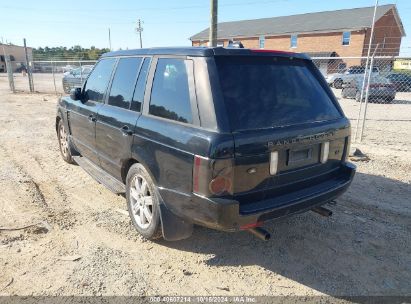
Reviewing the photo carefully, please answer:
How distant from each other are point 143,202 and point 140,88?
3.88 feet

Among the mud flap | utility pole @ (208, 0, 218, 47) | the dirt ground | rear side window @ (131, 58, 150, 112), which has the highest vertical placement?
utility pole @ (208, 0, 218, 47)

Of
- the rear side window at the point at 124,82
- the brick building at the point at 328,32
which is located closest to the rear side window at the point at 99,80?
the rear side window at the point at 124,82

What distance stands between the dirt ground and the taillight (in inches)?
35.0

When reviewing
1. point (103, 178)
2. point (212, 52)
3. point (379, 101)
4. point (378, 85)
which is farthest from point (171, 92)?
point (379, 101)

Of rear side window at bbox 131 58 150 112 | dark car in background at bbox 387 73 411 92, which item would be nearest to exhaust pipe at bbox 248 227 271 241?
rear side window at bbox 131 58 150 112

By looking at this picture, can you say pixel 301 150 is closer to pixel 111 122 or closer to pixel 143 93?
pixel 143 93

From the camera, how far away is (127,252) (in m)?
3.41

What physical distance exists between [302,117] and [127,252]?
2145 mm

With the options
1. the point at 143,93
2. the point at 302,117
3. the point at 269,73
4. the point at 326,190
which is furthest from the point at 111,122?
the point at 326,190

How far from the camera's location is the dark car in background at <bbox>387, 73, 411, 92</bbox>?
16650 millimetres

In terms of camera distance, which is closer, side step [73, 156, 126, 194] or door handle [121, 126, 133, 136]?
door handle [121, 126, 133, 136]

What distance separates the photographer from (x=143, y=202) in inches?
139

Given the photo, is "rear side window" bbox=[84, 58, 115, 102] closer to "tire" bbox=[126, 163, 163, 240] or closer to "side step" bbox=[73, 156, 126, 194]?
"side step" bbox=[73, 156, 126, 194]

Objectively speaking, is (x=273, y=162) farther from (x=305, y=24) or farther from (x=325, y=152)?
(x=305, y=24)
